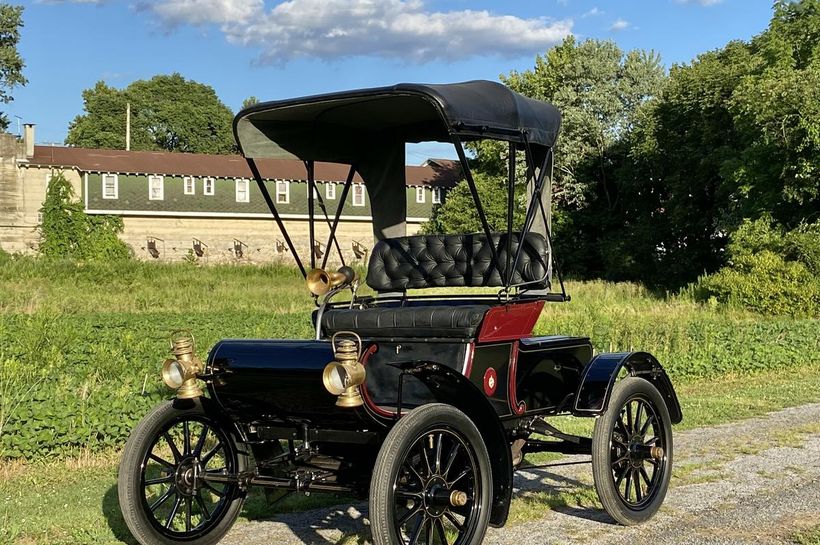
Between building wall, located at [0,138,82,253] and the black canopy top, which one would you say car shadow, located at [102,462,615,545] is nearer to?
the black canopy top

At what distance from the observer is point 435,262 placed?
7578 millimetres

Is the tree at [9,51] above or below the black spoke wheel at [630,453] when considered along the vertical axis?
above

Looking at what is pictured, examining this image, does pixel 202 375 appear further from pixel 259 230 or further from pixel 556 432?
pixel 259 230

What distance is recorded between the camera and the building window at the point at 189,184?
55.6 m

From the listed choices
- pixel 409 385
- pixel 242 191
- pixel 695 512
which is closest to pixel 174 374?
pixel 409 385

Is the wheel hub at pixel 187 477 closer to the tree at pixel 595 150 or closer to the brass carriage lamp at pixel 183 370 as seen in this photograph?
the brass carriage lamp at pixel 183 370

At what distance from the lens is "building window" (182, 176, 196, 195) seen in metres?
55.6

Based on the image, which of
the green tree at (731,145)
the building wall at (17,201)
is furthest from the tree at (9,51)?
the green tree at (731,145)

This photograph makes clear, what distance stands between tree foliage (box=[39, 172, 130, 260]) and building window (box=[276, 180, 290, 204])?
9402mm

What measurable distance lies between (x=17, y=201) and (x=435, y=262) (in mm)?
47391

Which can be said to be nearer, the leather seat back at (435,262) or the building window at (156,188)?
the leather seat back at (435,262)

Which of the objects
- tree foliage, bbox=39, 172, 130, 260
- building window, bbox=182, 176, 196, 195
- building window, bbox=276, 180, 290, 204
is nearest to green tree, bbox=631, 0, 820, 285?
building window, bbox=276, 180, 290, 204

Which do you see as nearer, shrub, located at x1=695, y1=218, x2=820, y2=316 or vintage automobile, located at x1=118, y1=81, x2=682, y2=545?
vintage automobile, located at x1=118, y1=81, x2=682, y2=545

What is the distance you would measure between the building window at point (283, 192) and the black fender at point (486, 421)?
50337mm
